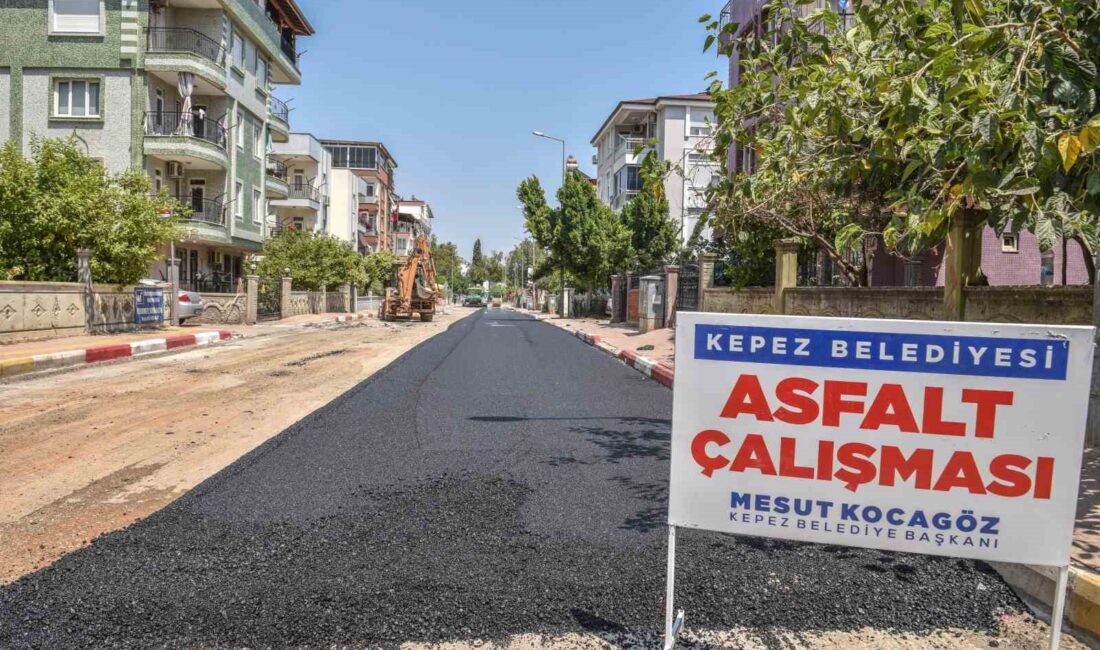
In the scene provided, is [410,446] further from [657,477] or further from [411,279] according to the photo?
[411,279]

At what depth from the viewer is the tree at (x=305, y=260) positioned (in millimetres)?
37531

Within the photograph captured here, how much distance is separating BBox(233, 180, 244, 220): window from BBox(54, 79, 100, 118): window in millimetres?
6500

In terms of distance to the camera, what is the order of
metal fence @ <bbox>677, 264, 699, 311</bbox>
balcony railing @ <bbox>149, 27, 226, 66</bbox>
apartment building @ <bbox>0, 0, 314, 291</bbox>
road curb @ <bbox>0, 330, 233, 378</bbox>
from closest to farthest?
road curb @ <bbox>0, 330, 233, 378</bbox>, metal fence @ <bbox>677, 264, 699, 311</bbox>, apartment building @ <bbox>0, 0, 314, 291</bbox>, balcony railing @ <bbox>149, 27, 226, 66</bbox>

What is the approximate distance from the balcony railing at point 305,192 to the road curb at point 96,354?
3074 centimetres

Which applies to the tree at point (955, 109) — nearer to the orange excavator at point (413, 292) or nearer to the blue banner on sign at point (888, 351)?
the blue banner on sign at point (888, 351)

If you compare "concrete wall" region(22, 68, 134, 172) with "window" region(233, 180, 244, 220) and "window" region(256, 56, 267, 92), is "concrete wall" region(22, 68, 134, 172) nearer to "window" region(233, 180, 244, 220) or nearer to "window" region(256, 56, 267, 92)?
"window" region(233, 180, 244, 220)

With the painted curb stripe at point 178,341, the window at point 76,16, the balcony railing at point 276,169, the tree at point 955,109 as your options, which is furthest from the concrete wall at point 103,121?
the tree at point 955,109

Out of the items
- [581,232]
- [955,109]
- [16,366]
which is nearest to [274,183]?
[581,232]

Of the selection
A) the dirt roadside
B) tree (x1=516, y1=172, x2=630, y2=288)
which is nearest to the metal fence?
the dirt roadside

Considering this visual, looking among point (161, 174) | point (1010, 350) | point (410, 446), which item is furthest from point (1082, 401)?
point (161, 174)

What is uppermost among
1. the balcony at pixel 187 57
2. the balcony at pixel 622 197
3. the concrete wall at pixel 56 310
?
the balcony at pixel 187 57

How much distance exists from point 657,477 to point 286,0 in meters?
41.5

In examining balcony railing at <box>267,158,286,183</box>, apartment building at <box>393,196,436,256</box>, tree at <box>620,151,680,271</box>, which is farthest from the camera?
apartment building at <box>393,196,436,256</box>

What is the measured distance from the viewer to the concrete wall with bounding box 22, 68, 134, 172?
1138 inches
